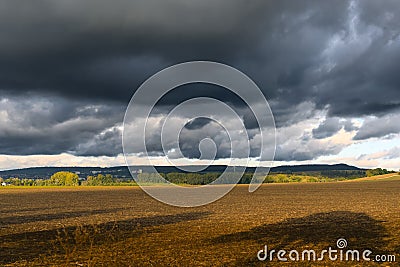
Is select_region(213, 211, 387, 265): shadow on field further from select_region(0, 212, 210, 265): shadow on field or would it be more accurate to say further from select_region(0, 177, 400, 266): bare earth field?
select_region(0, 212, 210, 265): shadow on field

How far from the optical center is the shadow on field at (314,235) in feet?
75.3

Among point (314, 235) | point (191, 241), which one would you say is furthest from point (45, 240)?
point (314, 235)

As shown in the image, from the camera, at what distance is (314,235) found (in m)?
27.3

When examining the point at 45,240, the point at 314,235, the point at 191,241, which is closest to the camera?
the point at 191,241

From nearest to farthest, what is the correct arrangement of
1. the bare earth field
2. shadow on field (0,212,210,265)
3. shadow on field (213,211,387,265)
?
1. the bare earth field
2. shadow on field (0,212,210,265)
3. shadow on field (213,211,387,265)

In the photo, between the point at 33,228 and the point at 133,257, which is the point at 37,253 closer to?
the point at 133,257

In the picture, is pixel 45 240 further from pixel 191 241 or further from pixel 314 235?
pixel 314 235

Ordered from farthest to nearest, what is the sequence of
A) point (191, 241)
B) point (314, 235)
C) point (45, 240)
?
point (314, 235), point (45, 240), point (191, 241)

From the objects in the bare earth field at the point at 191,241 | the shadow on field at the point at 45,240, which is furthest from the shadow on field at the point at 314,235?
the shadow on field at the point at 45,240

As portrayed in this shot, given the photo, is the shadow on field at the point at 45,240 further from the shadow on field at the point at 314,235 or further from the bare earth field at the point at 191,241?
the shadow on field at the point at 314,235

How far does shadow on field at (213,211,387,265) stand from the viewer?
2295cm

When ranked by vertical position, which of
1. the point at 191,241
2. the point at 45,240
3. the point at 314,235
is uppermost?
the point at 314,235

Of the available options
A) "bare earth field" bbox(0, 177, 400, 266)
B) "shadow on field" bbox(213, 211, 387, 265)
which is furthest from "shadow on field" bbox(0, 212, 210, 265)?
"shadow on field" bbox(213, 211, 387, 265)

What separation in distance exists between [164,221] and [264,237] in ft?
45.4
